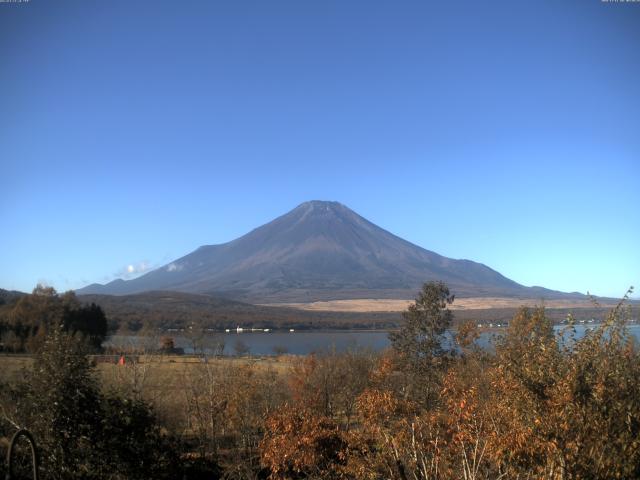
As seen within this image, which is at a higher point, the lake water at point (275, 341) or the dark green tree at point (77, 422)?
the dark green tree at point (77, 422)

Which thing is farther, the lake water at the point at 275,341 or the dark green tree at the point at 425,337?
the lake water at the point at 275,341

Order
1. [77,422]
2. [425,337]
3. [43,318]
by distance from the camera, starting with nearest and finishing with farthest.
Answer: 1. [77,422]
2. [425,337]
3. [43,318]

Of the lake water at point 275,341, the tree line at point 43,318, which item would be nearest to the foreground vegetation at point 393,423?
the lake water at point 275,341

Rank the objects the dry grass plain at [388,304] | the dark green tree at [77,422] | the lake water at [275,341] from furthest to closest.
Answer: the dry grass plain at [388,304], the lake water at [275,341], the dark green tree at [77,422]

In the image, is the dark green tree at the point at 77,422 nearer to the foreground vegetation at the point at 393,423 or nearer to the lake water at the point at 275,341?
the foreground vegetation at the point at 393,423

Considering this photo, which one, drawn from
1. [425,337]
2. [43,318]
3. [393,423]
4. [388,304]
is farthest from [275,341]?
[393,423]

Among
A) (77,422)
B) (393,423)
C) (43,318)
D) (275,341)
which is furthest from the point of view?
(275,341)

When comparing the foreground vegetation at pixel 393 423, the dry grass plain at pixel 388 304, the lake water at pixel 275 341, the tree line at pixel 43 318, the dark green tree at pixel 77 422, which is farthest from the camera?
the dry grass plain at pixel 388 304

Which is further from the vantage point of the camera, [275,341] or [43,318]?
[275,341]

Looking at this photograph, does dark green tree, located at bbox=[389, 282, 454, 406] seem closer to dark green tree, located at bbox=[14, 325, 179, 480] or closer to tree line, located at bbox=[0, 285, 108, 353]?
dark green tree, located at bbox=[14, 325, 179, 480]

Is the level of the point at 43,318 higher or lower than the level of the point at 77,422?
higher

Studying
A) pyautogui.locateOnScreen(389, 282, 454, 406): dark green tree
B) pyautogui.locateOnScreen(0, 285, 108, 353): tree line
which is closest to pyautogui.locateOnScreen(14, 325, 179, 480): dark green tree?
pyautogui.locateOnScreen(389, 282, 454, 406): dark green tree

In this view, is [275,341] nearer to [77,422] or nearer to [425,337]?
[425,337]

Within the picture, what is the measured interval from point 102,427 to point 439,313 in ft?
70.5
